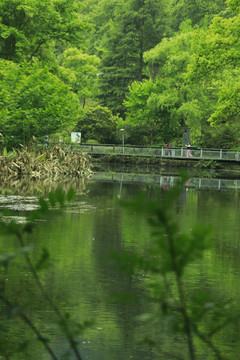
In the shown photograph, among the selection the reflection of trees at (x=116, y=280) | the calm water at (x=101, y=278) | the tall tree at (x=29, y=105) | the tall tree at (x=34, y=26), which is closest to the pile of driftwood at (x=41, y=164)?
the tall tree at (x=29, y=105)

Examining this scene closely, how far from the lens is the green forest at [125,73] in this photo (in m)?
32.6

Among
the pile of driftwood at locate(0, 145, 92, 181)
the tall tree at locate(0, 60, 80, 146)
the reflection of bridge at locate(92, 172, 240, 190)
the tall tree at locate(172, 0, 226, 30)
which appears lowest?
the reflection of bridge at locate(92, 172, 240, 190)

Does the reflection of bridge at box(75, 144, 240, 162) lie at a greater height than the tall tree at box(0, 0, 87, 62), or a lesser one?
lesser

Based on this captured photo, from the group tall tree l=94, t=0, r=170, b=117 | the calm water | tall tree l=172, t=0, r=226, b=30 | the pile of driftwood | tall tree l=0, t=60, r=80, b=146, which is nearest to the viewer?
the calm water

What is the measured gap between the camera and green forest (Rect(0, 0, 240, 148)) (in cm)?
3256

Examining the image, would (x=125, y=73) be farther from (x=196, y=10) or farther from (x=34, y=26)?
(x=34, y=26)

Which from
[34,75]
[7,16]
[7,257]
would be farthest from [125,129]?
[7,257]

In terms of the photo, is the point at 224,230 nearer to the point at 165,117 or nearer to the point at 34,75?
the point at 34,75

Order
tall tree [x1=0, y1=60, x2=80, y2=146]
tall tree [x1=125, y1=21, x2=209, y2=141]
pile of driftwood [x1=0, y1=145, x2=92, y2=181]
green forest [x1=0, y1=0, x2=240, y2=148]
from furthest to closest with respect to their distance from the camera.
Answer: tall tree [x1=125, y1=21, x2=209, y2=141] < green forest [x1=0, y1=0, x2=240, y2=148] < tall tree [x1=0, y1=60, x2=80, y2=146] < pile of driftwood [x1=0, y1=145, x2=92, y2=181]

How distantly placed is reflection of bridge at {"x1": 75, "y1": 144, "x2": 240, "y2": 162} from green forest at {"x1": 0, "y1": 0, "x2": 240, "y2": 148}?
272 centimetres

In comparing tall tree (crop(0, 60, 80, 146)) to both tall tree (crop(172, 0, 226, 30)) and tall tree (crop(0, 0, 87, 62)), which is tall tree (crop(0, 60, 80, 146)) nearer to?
tall tree (crop(0, 0, 87, 62))

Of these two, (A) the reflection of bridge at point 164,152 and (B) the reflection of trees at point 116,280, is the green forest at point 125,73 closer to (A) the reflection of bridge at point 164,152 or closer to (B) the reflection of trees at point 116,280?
(A) the reflection of bridge at point 164,152

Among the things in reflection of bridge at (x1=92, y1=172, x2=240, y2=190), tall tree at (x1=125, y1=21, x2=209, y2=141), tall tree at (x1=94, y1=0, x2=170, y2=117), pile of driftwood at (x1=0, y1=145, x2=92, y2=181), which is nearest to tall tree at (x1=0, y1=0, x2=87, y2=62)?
pile of driftwood at (x1=0, y1=145, x2=92, y2=181)

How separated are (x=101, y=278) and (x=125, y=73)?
64.1 m
